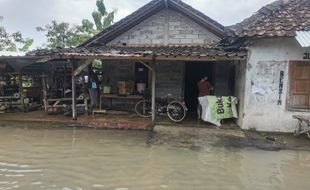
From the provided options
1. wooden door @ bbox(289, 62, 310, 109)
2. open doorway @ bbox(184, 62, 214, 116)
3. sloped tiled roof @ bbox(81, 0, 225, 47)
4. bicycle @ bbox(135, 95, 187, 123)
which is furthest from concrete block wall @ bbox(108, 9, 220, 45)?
wooden door @ bbox(289, 62, 310, 109)

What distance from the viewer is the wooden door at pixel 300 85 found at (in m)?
10.6

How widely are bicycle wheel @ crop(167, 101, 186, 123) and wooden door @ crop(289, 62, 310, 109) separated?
3678mm

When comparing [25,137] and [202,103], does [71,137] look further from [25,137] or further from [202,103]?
[202,103]

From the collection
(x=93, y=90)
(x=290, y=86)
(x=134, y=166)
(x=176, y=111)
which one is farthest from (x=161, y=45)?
(x=134, y=166)

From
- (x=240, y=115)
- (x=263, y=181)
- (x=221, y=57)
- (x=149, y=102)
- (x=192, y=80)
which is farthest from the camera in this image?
(x=192, y=80)

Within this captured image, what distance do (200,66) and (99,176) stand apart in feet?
30.5

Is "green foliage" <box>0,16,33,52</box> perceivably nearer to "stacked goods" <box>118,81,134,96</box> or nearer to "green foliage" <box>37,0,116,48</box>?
"green foliage" <box>37,0,116,48</box>

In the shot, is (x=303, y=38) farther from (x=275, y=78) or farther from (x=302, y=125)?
(x=302, y=125)

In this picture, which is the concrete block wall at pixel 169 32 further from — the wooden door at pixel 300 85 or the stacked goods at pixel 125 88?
the wooden door at pixel 300 85

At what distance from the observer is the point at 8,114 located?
44.3ft

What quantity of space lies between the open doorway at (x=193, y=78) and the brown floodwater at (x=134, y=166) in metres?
5.47

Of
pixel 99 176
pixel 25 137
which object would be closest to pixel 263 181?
pixel 99 176

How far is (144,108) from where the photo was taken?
12.9m

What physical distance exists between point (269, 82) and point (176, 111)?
133 inches
